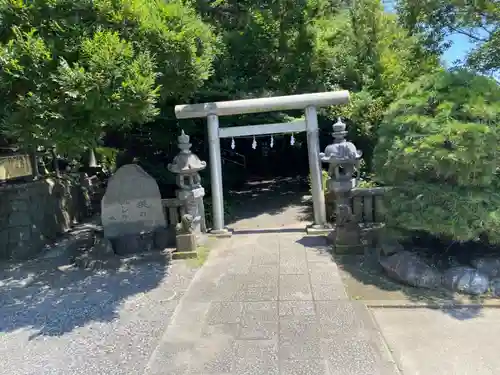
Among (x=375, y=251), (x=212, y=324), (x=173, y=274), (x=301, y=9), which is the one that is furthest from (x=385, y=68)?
(x=212, y=324)

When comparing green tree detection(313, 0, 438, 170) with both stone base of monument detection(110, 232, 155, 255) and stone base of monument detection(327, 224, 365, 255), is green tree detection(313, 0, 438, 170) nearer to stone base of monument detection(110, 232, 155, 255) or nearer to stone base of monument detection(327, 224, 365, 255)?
stone base of monument detection(327, 224, 365, 255)

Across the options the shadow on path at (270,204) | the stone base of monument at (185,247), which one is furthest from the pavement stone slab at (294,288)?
the shadow on path at (270,204)

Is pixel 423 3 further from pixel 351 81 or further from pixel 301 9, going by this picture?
pixel 351 81

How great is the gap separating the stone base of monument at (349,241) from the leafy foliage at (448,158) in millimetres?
963

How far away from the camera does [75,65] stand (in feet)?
15.0

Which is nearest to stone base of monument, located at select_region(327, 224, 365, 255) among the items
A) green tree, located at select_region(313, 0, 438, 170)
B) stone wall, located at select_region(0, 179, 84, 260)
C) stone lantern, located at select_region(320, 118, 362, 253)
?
stone lantern, located at select_region(320, 118, 362, 253)

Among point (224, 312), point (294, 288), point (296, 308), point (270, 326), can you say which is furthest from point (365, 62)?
point (270, 326)

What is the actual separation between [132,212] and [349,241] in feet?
12.5

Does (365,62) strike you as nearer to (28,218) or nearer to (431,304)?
(431,304)

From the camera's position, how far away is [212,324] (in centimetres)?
429

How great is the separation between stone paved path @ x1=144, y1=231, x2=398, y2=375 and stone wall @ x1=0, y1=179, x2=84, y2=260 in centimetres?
355

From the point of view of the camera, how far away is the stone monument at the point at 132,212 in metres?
7.07

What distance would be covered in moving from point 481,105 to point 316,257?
3.11 m

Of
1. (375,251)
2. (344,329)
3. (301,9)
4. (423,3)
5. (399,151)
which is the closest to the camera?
(344,329)
